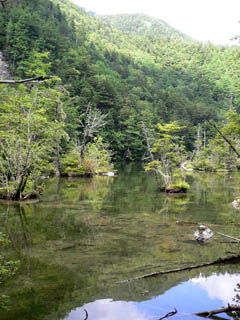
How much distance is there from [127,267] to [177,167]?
13670 millimetres

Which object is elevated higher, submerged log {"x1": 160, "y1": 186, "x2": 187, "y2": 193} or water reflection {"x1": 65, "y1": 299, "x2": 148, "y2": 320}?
submerged log {"x1": 160, "y1": 186, "x2": 187, "y2": 193}

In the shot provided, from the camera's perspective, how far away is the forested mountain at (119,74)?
57.9 metres

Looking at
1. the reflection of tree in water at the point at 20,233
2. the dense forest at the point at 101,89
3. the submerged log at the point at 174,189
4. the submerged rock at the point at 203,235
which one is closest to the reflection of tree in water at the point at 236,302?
the submerged rock at the point at 203,235

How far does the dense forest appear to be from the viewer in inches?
1281

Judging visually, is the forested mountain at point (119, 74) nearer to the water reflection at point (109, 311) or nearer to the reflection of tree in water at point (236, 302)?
the water reflection at point (109, 311)

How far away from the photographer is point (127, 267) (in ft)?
22.4

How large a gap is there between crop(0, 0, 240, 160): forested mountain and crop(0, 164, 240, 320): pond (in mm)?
21276

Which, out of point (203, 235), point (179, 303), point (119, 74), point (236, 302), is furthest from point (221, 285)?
point (119, 74)

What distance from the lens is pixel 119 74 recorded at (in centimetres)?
9650

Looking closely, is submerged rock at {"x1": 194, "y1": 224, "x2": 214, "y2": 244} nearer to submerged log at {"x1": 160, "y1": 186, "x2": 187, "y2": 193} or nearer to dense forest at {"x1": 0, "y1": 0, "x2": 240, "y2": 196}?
dense forest at {"x1": 0, "y1": 0, "x2": 240, "y2": 196}

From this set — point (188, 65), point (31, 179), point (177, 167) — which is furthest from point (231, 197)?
point (188, 65)

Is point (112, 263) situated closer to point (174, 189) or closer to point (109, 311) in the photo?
point (109, 311)

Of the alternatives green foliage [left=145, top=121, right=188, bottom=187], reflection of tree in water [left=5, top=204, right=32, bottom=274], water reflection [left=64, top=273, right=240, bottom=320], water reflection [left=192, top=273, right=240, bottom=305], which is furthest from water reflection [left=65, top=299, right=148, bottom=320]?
green foliage [left=145, top=121, right=188, bottom=187]

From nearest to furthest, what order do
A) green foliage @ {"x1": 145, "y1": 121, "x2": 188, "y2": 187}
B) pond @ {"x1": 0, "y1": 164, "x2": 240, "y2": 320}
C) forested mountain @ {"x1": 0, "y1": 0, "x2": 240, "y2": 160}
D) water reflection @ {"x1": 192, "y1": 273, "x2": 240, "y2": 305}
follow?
pond @ {"x1": 0, "y1": 164, "x2": 240, "y2": 320} < water reflection @ {"x1": 192, "y1": 273, "x2": 240, "y2": 305} < green foliage @ {"x1": 145, "y1": 121, "x2": 188, "y2": 187} < forested mountain @ {"x1": 0, "y1": 0, "x2": 240, "y2": 160}
